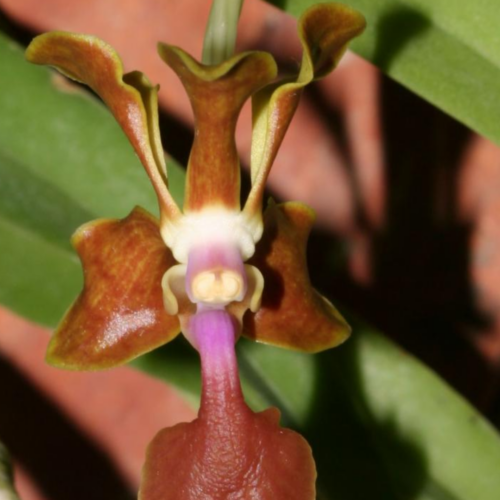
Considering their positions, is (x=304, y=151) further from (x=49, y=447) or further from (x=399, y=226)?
(x=49, y=447)

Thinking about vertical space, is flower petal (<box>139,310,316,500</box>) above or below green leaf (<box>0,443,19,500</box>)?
above

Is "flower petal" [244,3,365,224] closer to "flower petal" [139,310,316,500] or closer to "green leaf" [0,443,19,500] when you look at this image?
"flower petal" [139,310,316,500]

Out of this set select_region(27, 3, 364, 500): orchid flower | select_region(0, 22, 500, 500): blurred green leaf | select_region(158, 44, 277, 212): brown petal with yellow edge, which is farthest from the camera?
select_region(0, 22, 500, 500): blurred green leaf

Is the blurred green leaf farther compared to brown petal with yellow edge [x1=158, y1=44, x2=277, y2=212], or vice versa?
the blurred green leaf

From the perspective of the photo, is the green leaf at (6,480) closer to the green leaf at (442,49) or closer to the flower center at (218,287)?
the flower center at (218,287)

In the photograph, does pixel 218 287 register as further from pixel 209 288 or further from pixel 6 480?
pixel 6 480

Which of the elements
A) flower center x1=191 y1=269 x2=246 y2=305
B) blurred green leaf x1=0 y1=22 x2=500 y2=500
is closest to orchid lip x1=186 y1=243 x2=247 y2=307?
flower center x1=191 y1=269 x2=246 y2=305

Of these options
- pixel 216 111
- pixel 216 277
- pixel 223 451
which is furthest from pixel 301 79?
pixel 223 451
